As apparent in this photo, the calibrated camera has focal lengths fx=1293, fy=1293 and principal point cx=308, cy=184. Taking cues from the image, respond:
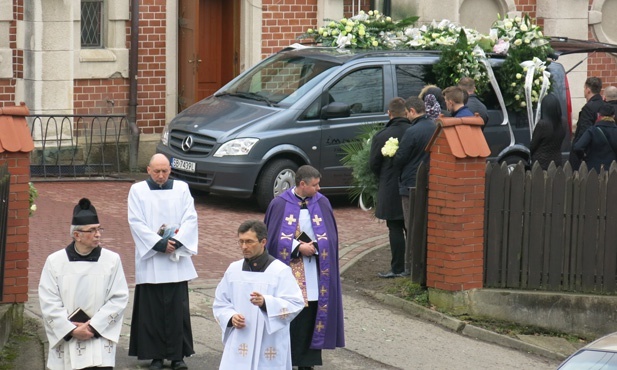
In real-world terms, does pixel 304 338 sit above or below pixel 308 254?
A: below

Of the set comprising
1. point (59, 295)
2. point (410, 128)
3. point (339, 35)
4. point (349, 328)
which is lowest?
point (349, 328)

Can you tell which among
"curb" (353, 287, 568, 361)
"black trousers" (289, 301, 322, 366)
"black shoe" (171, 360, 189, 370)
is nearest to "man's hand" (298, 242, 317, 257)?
"black trousers" (289, 301, 322, 366)

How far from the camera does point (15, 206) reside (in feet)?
33.7

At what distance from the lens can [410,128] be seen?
40.3 ft

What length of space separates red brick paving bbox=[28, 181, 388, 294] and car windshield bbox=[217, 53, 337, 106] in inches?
54.6

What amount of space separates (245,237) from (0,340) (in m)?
2.57

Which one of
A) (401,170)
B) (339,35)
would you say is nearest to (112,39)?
(339,35)

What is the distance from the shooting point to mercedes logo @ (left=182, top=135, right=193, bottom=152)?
1565 cm

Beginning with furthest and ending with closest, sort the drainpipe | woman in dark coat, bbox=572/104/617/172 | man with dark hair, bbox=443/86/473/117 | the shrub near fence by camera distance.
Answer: the drainpipe
woman in dark coat, bbox=572/104/617/172
man with dark hair, bbox=443/86/473/117
the shrub near fence

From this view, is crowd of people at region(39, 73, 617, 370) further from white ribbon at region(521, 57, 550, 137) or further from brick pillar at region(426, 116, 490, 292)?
white ribbon at region(521, 57, 550, 137)

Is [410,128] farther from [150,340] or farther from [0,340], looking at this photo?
[0,340]

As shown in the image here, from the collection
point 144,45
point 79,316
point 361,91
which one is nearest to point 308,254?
point 79,316

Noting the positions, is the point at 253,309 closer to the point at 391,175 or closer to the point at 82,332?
the point at 82,332

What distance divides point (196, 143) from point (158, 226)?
5.90 metres
